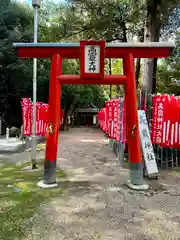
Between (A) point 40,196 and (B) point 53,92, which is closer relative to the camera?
(A) point 40,196

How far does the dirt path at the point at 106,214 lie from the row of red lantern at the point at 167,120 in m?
1.81

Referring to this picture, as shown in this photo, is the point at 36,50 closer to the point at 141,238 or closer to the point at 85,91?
the point at 141,238

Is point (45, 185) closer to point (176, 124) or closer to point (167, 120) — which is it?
point (167, 120)

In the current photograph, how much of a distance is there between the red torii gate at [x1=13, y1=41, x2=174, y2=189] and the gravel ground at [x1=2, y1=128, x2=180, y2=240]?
0.60 m

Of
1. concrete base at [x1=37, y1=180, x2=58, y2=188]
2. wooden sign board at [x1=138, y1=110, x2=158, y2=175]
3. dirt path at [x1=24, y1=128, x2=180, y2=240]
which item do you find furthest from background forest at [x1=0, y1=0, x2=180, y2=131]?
concrete base at [x1=37, y1=180, x2=58, y2=188]

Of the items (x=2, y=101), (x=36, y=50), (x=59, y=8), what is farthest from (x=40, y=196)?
(x=2, y=101)

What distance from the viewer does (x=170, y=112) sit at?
7758mm

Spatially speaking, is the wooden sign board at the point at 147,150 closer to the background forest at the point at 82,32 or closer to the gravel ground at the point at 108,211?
the gravel ground at the point at 108,211

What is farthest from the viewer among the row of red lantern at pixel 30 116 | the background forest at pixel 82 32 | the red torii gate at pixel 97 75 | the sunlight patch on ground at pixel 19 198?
the row of red lantern at pixel 30 116

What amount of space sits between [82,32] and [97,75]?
7.83m

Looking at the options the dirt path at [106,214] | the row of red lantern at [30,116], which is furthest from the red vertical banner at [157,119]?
the row of red lantern at [30,116]

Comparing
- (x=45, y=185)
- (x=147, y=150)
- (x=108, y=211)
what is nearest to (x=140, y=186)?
(x=147, y=150)

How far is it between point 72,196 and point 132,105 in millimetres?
2363

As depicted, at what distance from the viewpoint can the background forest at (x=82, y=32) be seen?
10.2 m
